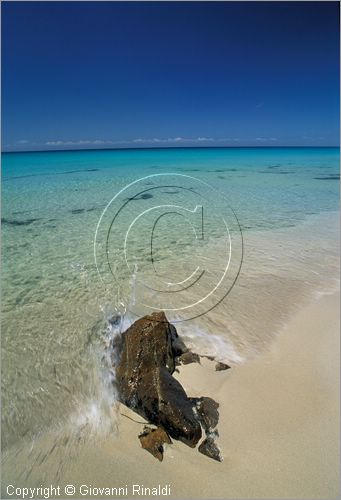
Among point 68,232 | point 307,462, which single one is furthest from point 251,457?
point 68,232

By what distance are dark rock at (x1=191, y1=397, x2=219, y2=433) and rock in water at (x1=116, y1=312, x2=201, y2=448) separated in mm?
87

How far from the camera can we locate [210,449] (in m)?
2.94

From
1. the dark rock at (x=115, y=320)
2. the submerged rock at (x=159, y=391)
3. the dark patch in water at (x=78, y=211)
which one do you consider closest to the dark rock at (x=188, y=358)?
the submerged rock at (x=159, y=391)

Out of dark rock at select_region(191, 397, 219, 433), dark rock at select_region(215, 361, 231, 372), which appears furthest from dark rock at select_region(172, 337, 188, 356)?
dark rock at select_region(191, 397, 219, 433)

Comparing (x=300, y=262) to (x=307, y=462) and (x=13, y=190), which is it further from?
(x=13, y=190)

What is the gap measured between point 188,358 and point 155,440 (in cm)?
124

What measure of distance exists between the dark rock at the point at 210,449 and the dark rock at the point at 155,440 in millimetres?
303

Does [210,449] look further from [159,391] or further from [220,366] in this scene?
[220,366]

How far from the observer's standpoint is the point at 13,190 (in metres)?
20.0

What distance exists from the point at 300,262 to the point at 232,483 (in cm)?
555

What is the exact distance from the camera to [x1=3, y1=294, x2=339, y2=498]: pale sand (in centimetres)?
274

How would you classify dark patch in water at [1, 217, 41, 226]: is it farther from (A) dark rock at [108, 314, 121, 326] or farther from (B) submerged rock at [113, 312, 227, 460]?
(B) submerged rock at [113, 312, 227, 460]

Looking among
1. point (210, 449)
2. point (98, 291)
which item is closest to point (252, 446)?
point (210, 449)

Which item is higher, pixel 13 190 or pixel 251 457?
pixel 13 190
